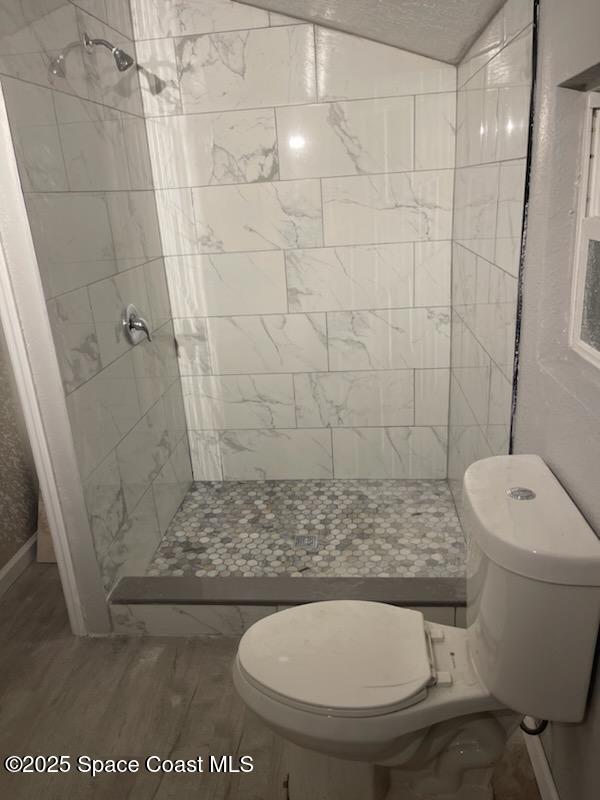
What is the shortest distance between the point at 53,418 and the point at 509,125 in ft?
4.93

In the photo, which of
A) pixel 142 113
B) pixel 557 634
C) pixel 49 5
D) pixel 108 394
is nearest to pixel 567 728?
pixel 557 634

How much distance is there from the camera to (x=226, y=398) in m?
2.81

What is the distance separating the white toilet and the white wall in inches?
2.7

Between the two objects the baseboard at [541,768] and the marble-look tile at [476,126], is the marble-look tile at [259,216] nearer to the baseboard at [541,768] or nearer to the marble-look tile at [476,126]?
the marble-look tile at [476,126]

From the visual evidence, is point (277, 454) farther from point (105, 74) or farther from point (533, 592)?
point (533, 592)

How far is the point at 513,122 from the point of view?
151cm

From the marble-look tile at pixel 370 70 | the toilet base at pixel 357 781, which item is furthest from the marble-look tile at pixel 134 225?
the toilet base at pixel 357 781

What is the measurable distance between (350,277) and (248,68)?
2.97 feet

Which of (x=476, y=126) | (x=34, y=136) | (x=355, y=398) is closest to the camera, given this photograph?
(x=34, y=136)

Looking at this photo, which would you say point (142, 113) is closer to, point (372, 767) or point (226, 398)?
point (226, 398)

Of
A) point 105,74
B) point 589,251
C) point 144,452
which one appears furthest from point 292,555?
point 105,74

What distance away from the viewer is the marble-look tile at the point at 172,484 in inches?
97.5

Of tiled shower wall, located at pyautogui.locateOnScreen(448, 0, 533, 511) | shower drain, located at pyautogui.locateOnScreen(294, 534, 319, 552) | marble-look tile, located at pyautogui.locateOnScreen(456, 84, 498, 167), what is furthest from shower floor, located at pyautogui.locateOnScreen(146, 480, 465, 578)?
marble-look tile, located at pyautogui.locateOnScreen(456, 84, 498, 167)

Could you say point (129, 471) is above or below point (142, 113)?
below
